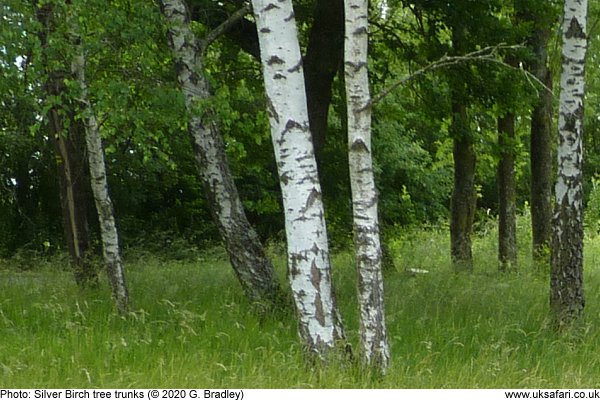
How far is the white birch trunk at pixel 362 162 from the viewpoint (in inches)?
240

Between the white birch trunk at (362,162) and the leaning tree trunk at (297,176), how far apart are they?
32 centimetres

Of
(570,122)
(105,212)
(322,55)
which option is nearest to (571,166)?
(570,122)

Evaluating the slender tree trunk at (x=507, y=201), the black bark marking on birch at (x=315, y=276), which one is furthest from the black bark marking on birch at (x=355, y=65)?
the slender tree trunk at (x=507, y=201)

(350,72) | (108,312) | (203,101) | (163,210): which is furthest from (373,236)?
(163,210)

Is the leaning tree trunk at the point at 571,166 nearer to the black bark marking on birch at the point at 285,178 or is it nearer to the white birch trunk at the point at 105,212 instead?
the black bark marking on birch at the point at 285,178

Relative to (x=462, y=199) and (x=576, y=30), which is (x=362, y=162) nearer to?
(x=576, y=30)

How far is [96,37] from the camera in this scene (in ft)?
27.5

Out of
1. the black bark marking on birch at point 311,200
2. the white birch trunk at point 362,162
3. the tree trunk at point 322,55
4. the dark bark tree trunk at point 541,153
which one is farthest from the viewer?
the dark bark tree trunk at point 541,153

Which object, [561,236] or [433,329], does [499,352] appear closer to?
[433,329]

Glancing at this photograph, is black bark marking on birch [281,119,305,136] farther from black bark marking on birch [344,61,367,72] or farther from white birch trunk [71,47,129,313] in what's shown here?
white birch trunk [71,47,129,313]

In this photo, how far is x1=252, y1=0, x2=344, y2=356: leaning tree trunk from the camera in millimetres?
6238

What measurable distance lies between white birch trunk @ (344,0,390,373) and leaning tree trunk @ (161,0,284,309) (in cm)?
272

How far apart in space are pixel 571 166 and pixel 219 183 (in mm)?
3695

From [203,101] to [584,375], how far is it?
167 inches
